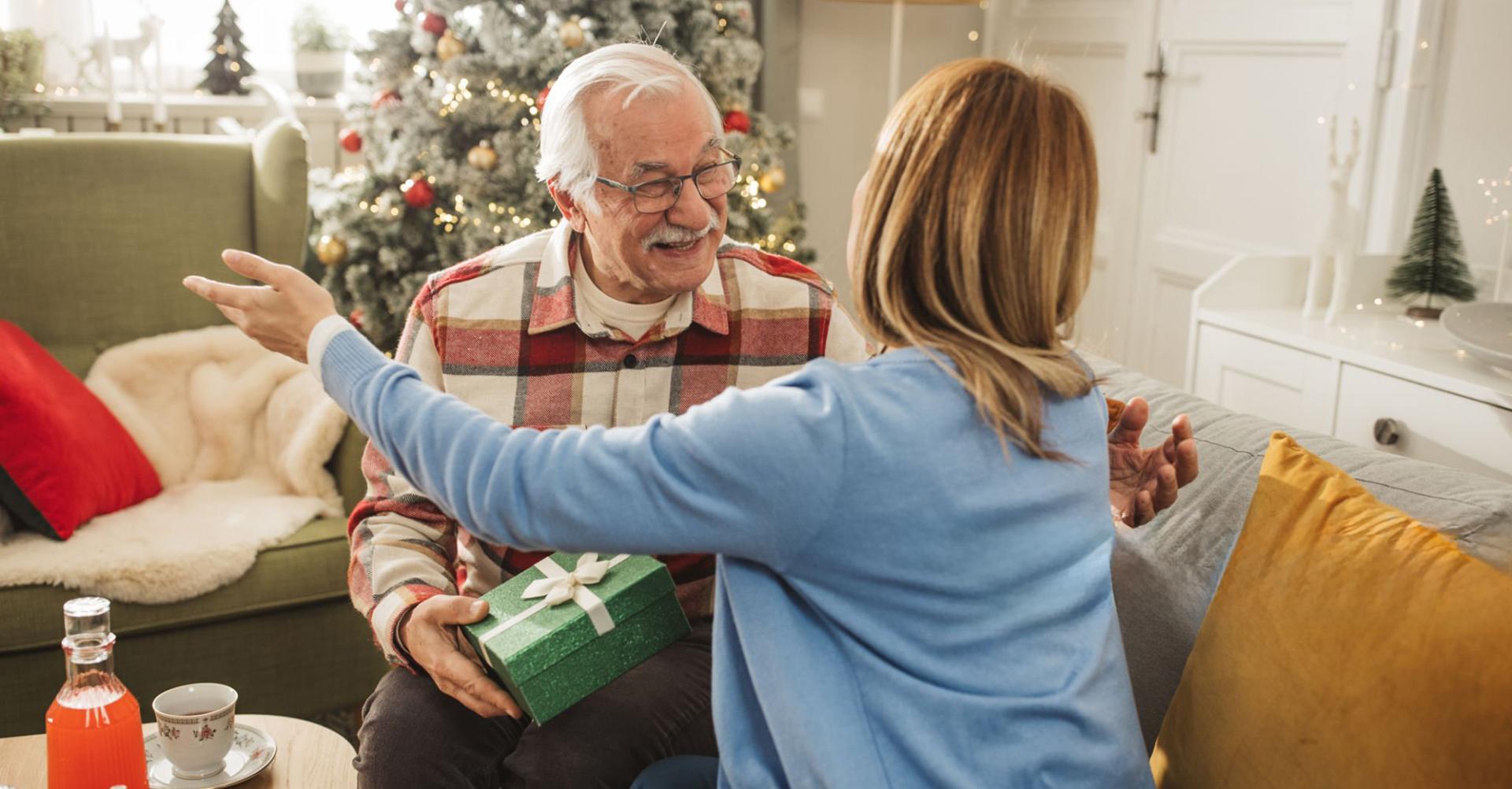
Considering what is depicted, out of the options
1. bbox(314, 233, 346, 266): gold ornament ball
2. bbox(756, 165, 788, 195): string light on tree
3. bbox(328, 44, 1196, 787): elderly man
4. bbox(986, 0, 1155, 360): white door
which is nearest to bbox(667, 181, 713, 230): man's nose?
bbox(328, 44, 1196, 787): elderly man

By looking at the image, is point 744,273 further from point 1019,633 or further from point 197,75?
point 197,75

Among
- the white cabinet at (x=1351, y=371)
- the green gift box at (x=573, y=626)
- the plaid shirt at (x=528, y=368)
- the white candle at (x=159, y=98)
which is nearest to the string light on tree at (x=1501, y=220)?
the white cabinet at (x=1351, y=371)

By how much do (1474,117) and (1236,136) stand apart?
0.78 meters

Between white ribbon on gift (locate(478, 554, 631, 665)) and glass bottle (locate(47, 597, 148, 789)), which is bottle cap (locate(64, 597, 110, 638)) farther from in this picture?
white ribbon on gift (locate(478, 554, 631, 665))

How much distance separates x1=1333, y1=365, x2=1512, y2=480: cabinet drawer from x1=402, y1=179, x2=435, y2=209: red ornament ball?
6.49ft

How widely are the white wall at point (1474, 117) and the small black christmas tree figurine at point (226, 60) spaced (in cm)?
320

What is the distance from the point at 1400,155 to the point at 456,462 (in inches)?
89.4

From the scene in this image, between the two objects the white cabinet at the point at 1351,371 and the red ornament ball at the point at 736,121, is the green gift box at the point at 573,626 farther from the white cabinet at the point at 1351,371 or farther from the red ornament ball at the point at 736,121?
the red ornament ball at the point at 736,121

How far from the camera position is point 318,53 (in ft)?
12.2

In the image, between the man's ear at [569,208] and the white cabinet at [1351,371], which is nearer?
the man's ear at [569,208]

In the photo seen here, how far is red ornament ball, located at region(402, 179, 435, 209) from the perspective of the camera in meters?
2.91

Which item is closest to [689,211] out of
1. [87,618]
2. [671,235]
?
[671,235]

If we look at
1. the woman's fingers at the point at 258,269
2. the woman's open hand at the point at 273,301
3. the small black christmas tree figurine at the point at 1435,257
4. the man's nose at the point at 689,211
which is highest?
the man's nose at the point at 689,211

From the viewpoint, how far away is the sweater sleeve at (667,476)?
0.88 metres
